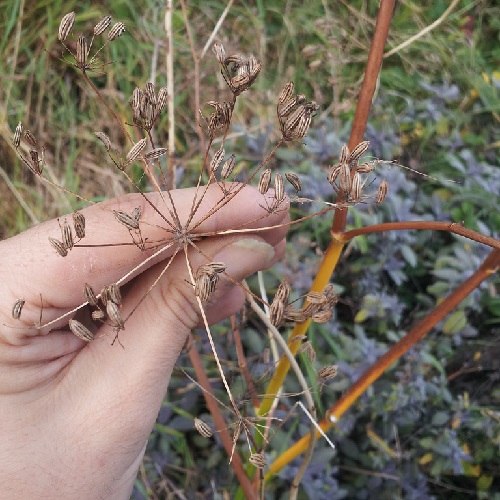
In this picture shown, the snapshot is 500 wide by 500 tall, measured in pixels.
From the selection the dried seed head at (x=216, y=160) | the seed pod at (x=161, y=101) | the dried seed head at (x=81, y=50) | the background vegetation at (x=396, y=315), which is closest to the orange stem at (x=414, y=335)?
the background vegetation at (x=396, y=315)

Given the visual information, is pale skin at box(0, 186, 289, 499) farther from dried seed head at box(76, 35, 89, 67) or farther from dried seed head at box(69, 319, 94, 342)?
dried seed head at box(76, 35, 89, 67)

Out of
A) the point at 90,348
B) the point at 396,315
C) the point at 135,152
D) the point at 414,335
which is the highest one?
the point at 135,152

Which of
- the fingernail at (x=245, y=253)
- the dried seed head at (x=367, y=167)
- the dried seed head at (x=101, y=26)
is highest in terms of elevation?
the dried seed head at (x=101, y=26)

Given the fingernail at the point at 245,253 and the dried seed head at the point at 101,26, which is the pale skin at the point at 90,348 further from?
the dried seed head at the point at 101,26

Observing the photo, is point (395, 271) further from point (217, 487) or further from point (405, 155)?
point (217, 487)


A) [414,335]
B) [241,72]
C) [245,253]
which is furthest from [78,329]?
[414,335]

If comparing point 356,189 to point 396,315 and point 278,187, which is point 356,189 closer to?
point 278,187

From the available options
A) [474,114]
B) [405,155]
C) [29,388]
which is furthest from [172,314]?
[474,114]
